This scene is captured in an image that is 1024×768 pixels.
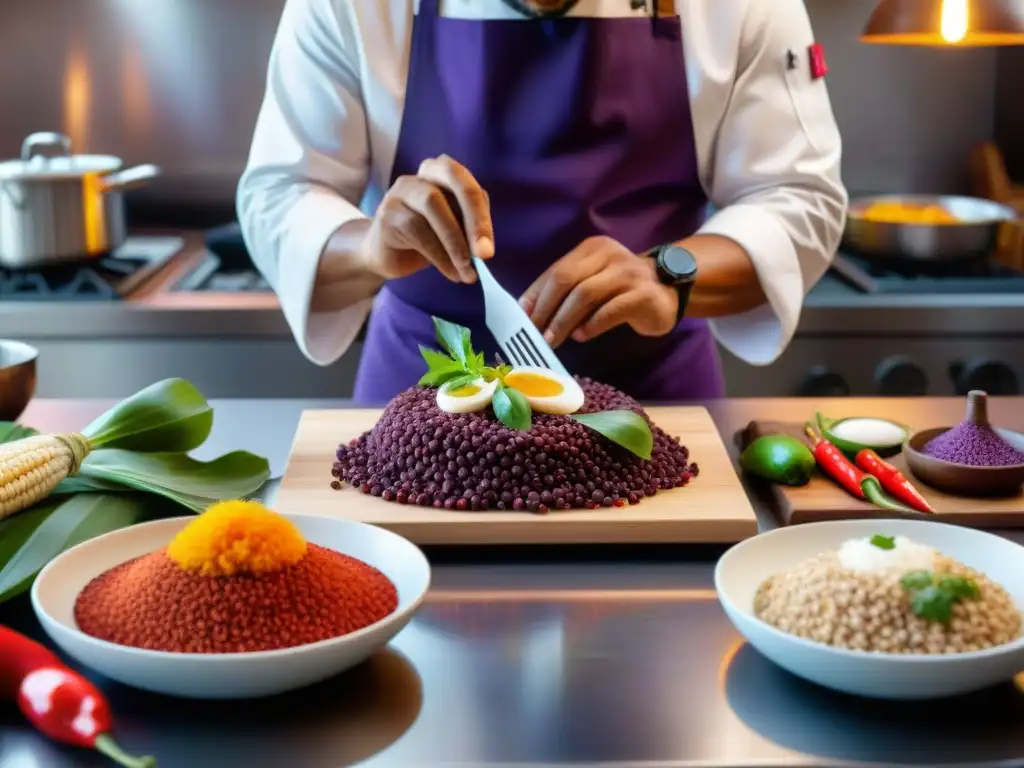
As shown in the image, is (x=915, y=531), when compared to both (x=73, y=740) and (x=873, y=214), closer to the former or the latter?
(x=73, y=740)

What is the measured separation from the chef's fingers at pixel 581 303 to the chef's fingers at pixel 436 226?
108mm

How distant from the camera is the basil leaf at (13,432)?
4.50 ft

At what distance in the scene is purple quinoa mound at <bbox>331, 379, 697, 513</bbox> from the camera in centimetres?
125

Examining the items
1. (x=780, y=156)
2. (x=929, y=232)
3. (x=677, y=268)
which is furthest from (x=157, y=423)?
(x=929, y=232)

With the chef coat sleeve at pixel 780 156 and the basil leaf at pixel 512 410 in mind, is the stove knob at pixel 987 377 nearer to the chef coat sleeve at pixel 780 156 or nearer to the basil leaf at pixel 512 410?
the chef coat sleeve at pixel 780 156

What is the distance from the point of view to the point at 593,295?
1.49 meters

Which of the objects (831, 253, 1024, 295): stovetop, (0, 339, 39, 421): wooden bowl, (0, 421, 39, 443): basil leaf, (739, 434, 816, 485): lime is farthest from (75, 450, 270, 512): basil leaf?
(831, 253, 1024, 295): stovetop

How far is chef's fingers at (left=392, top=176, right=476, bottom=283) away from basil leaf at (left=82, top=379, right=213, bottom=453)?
320 mm

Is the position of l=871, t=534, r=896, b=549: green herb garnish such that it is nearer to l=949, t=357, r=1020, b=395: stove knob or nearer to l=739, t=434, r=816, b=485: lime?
l=739, t=434, r=816, b=485: lime

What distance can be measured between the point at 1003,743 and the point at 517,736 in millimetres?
320

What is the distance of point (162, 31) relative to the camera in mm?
3041

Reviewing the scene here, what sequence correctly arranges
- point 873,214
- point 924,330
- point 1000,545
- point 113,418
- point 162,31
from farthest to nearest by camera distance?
1. point 162,31
2. point 873,214
3. point 924,330
4. point 113,418
5. point 1000,545

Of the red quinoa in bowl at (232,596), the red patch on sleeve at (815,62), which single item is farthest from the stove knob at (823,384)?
the red quinoa in bowl at (232,596)

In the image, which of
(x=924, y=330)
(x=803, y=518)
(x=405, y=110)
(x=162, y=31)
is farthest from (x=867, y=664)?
(x=162, y=31)
